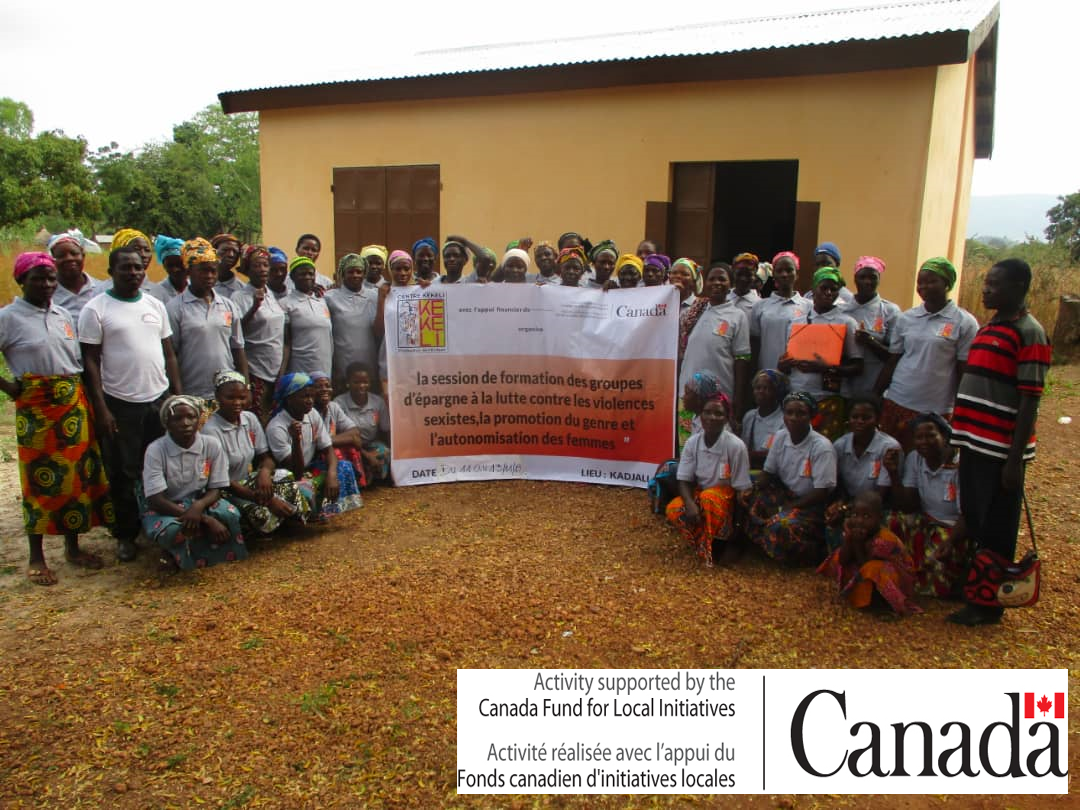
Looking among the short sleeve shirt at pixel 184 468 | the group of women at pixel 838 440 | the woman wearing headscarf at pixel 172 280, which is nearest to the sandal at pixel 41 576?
the short sleeve shirt at pixel 184 468

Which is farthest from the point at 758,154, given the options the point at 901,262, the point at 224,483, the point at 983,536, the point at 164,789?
the point at 164,789

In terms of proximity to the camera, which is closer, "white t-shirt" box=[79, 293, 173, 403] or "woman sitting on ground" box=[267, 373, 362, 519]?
"white t-shirt" box=[79, 293, 173, 403]

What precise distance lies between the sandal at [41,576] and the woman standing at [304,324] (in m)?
1.96

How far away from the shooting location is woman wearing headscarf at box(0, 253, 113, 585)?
4266 millimetres

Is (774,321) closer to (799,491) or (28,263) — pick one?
(799,491)

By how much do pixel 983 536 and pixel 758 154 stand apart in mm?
5299

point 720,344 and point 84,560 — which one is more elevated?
point 720,344

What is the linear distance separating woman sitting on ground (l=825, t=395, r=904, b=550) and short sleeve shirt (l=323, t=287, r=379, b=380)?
11.2ft

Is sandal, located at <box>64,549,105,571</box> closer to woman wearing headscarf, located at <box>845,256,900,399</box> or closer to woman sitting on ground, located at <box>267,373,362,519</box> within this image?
woman sitting on ground, located at <box>267,373,362,519</box>

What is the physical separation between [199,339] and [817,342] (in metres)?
3.68

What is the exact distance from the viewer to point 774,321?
5.39m

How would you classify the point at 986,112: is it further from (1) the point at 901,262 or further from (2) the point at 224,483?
(2) the point at 224,483

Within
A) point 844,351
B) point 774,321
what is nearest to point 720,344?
point 774,321

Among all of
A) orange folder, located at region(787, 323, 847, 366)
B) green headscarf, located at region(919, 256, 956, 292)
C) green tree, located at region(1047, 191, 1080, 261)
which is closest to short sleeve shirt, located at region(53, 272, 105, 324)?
orange folder, located at region(787, 323, 847, 366)
